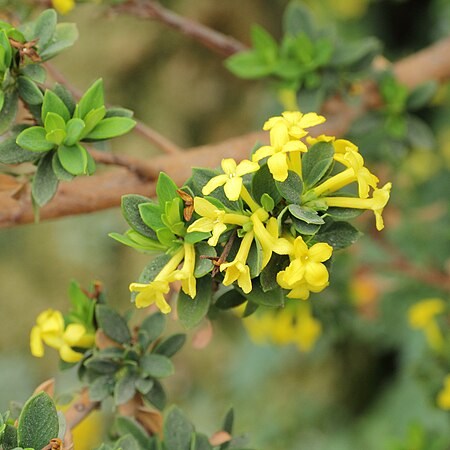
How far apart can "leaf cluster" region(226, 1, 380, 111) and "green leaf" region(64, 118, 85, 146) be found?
0.39 m

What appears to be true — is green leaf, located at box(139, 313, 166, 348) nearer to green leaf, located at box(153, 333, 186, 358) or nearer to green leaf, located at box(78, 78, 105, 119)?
green leaf, located at box(153, 333, 186, 358)

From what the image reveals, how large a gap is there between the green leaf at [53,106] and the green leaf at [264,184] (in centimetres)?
19

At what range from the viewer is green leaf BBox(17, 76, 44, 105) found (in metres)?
0.63

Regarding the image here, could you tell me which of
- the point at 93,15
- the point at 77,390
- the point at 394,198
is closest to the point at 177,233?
the point at 77,390

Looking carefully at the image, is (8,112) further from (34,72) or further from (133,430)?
(133,430)

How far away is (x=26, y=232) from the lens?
2.30m

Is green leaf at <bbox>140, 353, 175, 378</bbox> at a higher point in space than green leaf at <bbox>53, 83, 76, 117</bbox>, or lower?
lower


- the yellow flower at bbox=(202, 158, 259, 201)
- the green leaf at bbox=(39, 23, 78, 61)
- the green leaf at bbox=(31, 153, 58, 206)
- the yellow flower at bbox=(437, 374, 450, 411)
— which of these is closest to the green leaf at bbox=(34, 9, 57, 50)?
the green leaf at bbox=(39, 23, 78, 61)

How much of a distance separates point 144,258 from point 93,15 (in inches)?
50.5

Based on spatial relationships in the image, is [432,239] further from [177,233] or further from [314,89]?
[177,233]

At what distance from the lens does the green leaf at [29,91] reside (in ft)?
2.06

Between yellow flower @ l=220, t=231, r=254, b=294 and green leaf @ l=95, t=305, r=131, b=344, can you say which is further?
green leaf @ l=95, t=305, r=131, b=344

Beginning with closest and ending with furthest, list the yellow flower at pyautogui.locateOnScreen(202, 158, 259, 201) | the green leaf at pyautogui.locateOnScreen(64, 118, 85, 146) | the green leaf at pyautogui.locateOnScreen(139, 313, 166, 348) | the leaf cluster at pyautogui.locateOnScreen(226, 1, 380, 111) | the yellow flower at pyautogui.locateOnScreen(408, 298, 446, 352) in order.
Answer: the yellow flower at pyautogui.locateOnScreen(202, 158, 259, 201)
the green leaf at pyautogui.locateOnScreen(64, 118, 85, 146)
the green leaf at pyautogui.locateOnScreen(139, 313, 166, 348)
the leaf cluster at pyautogui.locateOnScreen(226, 1, 380, 111)
the yellow flower at pyautogui.locateOnScreen(408, 298, 446, 352)

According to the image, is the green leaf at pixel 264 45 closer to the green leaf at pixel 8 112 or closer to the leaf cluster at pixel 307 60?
the leaf cluster at pixel 307 60
